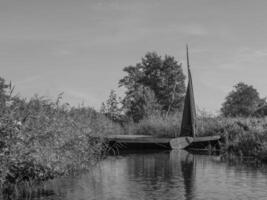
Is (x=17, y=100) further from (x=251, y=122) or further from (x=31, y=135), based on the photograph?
(x=251, y=122)

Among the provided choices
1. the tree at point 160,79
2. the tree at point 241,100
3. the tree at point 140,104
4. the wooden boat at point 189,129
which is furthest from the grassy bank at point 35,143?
the tree at point 241,100

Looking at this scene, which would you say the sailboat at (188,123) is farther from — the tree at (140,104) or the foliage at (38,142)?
the foliage at (38,142)

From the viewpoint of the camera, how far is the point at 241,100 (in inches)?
2906

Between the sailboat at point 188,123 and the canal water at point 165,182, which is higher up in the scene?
the sailboat at point 188,123

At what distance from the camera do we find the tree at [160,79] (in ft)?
205

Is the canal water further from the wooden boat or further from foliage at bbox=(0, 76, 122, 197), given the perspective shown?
the wooden boat

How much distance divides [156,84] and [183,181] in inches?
1783

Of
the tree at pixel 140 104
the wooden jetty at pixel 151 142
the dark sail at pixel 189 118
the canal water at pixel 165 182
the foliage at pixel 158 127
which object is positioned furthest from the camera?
the tree at pixel 140 104

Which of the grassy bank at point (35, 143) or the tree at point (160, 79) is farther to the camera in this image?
the tree at point (160, 79)

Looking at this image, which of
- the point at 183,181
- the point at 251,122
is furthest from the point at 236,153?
the point at 183,181

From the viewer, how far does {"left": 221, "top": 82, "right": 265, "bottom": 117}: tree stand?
71.2 meters

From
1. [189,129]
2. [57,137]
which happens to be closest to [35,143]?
[57,137]

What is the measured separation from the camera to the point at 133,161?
90.8ft

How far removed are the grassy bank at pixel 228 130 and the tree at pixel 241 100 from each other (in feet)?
102
